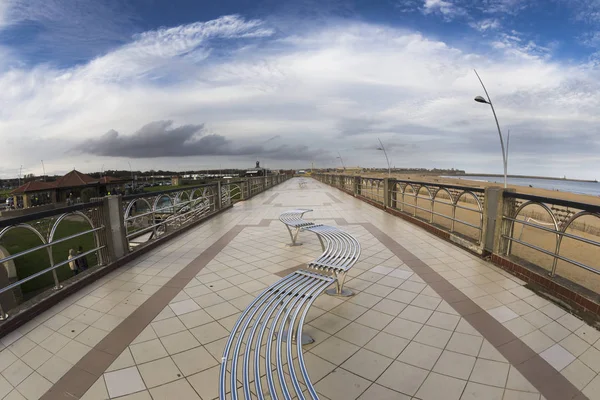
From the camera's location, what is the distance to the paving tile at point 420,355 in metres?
2.29

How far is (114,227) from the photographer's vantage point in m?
4.60

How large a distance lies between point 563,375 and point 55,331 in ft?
14.8

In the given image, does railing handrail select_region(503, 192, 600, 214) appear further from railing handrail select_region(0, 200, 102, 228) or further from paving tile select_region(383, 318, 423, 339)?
railing handrail select_region(0, 200, 102, 228)

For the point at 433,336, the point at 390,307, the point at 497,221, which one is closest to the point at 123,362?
the point at 390,307

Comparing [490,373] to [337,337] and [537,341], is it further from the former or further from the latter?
[337,337]

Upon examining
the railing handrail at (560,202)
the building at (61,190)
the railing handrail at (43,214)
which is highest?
the railing handrail at (43,214)

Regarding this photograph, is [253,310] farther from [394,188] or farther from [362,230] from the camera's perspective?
[394,188]

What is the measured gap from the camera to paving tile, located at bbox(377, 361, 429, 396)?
204 centimetres

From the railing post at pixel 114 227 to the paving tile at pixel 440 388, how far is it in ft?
15.1

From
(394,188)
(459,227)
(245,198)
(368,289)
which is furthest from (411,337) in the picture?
(459,227)

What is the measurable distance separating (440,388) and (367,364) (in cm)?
53

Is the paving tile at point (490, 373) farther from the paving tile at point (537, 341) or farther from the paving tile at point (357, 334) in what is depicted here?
the paving tile at point (357, 334)

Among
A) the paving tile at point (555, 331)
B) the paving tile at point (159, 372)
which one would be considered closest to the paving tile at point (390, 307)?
the paving tile at point (555, 331)

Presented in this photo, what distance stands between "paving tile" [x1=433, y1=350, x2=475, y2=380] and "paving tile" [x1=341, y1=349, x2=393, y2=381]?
1.28 feet
